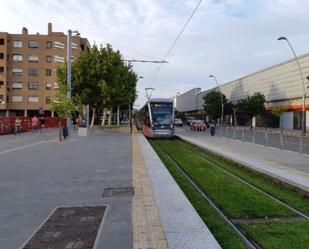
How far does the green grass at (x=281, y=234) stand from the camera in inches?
272

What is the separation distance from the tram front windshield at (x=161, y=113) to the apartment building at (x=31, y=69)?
63074 millimetres

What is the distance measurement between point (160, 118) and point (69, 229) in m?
33.8

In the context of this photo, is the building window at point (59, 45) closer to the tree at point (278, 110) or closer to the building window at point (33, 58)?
the building window at point (33, 58)

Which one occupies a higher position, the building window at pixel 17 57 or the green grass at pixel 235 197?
the building window at pixel 17 57

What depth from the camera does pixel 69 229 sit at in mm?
7574

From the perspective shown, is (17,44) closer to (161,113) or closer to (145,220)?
(161,113)

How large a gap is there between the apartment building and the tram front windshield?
207 feet

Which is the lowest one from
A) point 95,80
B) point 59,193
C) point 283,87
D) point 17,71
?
point 59,193

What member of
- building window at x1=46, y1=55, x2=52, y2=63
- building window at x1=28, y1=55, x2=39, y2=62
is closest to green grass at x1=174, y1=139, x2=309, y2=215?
building window at x1=46, y1=55, x2=52, y2=63

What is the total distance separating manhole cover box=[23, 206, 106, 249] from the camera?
6.65 metres

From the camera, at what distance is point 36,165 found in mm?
16797

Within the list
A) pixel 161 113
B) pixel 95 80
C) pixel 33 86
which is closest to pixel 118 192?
pixel 161 113

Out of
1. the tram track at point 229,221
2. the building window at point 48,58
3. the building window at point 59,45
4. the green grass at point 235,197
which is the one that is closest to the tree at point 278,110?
the building window at point 59,45

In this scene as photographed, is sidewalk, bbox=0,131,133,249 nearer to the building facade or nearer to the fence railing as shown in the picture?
the fence railing
